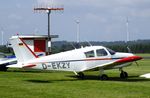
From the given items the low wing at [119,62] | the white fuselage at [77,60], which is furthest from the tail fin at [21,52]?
the low wing at [119,62]

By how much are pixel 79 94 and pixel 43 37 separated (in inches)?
1018

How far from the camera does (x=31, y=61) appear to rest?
23250mm

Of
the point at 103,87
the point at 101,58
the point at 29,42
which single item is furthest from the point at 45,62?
the point at 29,42

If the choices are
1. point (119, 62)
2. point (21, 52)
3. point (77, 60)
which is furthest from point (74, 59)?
point (21, 52)

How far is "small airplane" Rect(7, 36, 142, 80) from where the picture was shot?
23.5 m

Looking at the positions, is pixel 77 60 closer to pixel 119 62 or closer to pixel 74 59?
pixel 74 59

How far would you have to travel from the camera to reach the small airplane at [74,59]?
2345 cm

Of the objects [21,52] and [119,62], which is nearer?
[21,52]

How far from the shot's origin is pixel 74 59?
24141mm

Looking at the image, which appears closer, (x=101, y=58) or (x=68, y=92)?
(x=68, y=92)

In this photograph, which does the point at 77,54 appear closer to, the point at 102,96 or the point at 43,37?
the point at 102,96

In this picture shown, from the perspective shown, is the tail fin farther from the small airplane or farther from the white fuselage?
the white fuselage

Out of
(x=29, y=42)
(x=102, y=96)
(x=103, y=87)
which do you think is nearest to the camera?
(x=102, y=96)

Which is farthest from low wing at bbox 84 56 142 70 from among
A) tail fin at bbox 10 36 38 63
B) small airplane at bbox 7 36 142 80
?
tail fin at bbox 10 36 38 63
